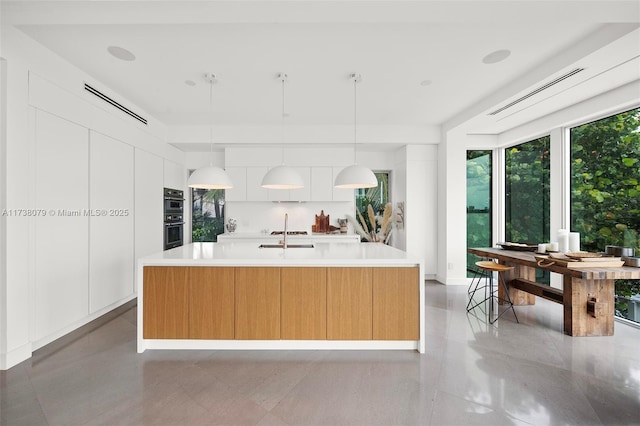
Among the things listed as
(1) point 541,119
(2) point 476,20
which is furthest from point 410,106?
(2) point 476,20

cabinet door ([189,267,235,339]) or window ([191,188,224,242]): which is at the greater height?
window ([191,188,224,242])

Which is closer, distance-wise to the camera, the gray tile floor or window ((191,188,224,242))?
the gray tile floor

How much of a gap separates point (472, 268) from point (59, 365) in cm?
590

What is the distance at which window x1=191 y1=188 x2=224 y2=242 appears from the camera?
20.4 ft

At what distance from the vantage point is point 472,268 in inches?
225

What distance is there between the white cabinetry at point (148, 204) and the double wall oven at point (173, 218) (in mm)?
117

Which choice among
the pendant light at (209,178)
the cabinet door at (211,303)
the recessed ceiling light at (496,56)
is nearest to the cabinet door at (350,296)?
the cabinet door at (211,303)

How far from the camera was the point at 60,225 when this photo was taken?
10.1 feet

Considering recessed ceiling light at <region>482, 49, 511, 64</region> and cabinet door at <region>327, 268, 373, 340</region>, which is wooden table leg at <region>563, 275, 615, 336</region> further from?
recessed ceiling light at <region>482, 49, 511, 64</region>

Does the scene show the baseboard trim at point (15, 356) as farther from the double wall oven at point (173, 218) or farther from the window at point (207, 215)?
the window at point (207, 215)

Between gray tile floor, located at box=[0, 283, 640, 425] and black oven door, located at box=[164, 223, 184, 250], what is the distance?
7.30ft

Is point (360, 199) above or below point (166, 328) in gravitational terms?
above

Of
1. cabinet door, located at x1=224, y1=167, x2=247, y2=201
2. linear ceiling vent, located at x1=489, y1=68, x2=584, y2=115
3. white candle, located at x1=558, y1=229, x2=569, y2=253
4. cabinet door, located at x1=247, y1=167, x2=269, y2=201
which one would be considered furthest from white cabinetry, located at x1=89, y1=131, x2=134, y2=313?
white candle, located at x1=558, y1=229, x2=569, y2=253

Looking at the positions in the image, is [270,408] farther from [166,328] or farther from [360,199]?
[360,199]
